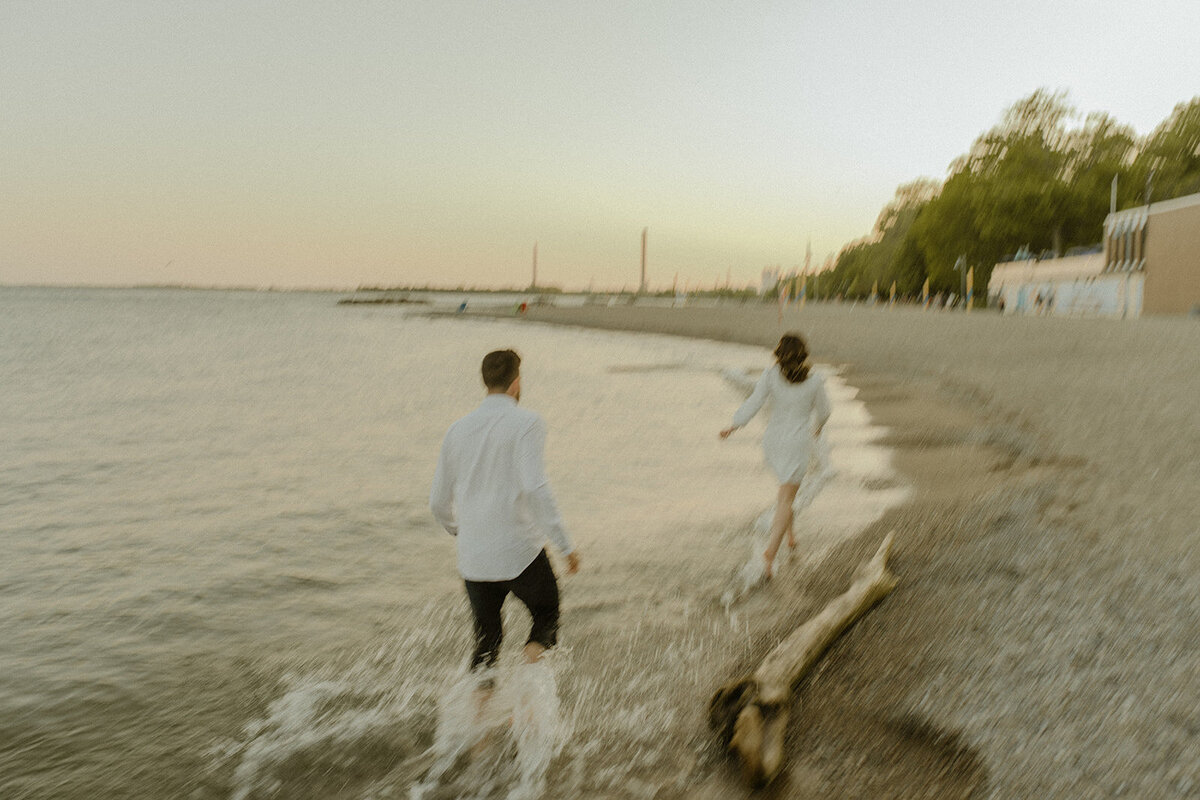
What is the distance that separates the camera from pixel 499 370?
3422mm

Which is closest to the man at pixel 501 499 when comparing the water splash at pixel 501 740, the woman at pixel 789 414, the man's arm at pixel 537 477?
the man's arm at pixel 537 477

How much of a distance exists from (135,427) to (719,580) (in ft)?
50.6

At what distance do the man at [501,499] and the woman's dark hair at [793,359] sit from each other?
285 cm

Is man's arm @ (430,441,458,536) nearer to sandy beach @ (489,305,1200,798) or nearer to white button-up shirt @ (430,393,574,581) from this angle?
white button-up shirt @ (430,393,574,581)

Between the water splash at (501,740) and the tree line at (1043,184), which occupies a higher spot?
the tree line at (1043,184)

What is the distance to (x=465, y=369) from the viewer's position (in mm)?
32406

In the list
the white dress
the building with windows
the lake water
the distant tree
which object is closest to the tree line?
the distant tree

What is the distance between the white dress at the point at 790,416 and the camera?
597 centimetres

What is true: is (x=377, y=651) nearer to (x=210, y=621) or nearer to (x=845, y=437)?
(x=210, y=621)

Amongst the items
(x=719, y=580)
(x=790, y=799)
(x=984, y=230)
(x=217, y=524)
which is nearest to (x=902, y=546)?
(x=719, y=580)

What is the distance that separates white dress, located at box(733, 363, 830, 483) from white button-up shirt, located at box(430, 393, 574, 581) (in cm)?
Result: 276

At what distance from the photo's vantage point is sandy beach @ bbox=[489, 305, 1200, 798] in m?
3.57

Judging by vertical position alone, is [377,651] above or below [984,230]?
below

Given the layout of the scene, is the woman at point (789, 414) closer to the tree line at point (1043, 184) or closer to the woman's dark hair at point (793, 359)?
the woman's dark hair at point (793, 359)
